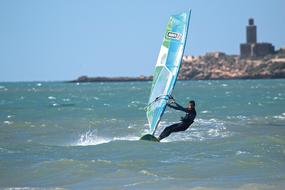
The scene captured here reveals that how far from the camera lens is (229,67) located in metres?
173

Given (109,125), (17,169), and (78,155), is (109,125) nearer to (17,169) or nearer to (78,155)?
(78,155)

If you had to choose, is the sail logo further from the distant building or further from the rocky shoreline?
the distant building

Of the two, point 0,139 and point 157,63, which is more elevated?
point 157,63

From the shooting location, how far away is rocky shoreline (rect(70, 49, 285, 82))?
524 feet

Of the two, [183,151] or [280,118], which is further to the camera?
[280,118]

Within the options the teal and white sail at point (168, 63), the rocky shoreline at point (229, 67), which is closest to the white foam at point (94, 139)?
the teal and white sail at point (168, 63)

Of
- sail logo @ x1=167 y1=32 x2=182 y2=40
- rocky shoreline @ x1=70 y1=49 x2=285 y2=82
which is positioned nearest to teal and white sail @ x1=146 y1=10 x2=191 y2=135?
sail logo @ x1=167 y1=32 x2=182 y2=40

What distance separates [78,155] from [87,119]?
12555 mm

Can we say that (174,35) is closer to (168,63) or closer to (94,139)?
(168,63)

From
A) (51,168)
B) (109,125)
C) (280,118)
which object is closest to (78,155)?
(51,168)

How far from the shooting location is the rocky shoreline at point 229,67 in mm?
159625

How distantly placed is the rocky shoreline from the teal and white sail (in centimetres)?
14037

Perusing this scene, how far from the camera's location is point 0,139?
2042 cm

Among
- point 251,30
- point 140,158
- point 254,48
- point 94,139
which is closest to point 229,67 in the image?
point 254,48
